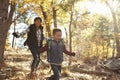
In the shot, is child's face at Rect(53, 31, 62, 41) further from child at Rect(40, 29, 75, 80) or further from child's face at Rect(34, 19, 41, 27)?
child's face at Rect(34, 19, 41, 27)

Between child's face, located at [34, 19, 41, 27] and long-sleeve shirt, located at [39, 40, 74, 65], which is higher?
child's face, located at [34, 19, 41, 27]

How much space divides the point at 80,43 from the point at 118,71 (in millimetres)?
43896

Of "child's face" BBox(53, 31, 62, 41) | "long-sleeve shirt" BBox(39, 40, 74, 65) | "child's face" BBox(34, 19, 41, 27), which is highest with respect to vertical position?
"child's face" BBox(34, 19, 41, 27)

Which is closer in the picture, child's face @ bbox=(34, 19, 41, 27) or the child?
the child

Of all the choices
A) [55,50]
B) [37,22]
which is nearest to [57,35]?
[55,50]

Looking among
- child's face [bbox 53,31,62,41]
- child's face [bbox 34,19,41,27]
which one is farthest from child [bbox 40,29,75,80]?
child's face [bbox 34,19,41,27]

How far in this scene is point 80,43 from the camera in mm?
61344

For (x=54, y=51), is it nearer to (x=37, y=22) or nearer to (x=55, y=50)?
(x=55, y=50)

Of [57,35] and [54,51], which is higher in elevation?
[57,35]

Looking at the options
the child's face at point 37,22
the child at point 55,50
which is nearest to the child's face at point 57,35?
the child at point 55,50

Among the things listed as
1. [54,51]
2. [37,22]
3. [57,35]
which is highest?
[37,22]

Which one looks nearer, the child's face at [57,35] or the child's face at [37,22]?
the child's face at [57,35]

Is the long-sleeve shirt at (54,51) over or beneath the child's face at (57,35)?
beneath

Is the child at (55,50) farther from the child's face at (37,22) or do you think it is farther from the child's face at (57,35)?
the child's face at (37,22)
